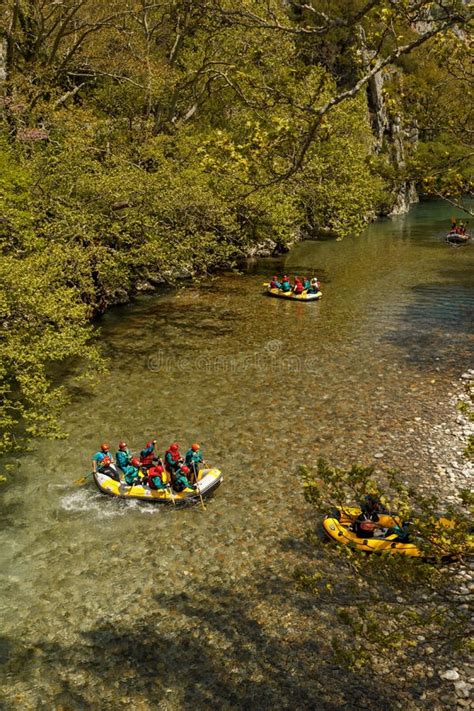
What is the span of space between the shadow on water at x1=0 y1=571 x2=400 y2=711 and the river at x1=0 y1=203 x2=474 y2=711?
1.1 inches

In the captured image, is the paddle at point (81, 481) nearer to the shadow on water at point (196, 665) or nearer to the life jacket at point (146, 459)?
the life jacket at point (146, 459)

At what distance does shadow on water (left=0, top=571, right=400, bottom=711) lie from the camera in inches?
387

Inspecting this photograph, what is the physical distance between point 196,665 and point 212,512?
498 cm

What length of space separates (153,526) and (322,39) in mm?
12576

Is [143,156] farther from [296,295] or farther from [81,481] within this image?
[81,481]

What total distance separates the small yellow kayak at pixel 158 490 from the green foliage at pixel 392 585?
11.5ft

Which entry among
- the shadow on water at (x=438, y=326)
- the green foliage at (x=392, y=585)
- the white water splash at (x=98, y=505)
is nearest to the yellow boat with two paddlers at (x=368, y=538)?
the green foliage at (x=392, y=585)

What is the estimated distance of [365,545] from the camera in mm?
13227

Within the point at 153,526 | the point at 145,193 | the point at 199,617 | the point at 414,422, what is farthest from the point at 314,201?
the point at 199,617

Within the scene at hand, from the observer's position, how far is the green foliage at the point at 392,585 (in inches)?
199

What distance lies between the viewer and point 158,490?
15.8 metres

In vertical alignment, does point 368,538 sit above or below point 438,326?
Answer: below

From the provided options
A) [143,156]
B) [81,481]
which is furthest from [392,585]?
[143,156]

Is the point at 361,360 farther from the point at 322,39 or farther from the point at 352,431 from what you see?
the point at 322,39
